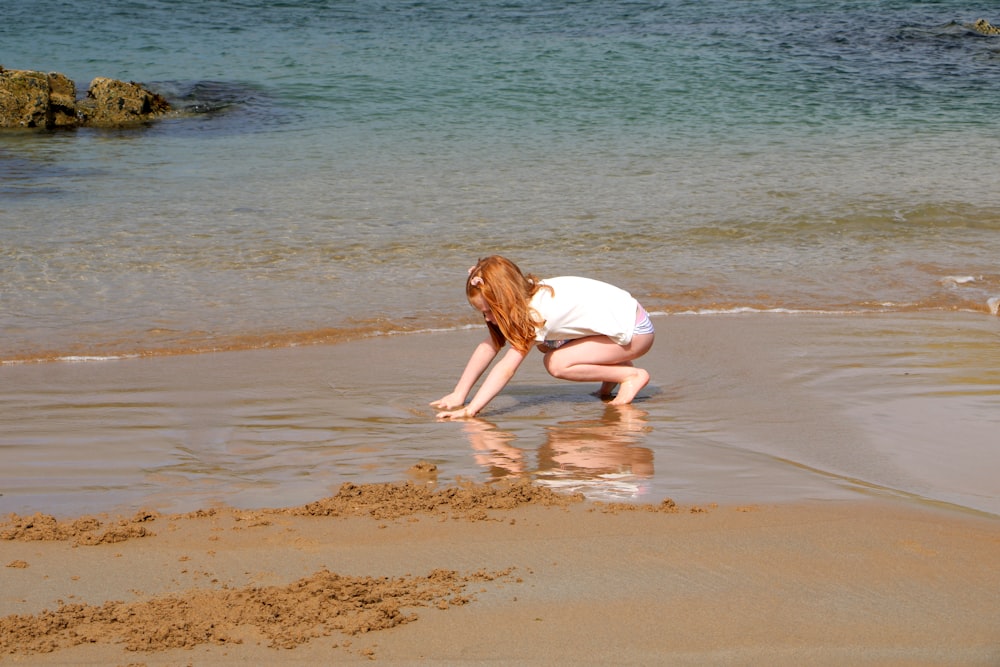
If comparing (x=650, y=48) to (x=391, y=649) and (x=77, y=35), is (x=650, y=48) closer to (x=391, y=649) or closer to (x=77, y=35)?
(x=77, y=35)

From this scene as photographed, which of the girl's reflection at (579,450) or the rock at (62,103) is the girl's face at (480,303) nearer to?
the girl's reflection at (579,450)

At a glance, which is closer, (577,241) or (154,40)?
(577,241)

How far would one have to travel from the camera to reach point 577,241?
9375 millimetres

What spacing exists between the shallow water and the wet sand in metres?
0.02

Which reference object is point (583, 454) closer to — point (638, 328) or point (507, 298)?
point (507, 298)

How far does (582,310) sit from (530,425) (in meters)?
0.68

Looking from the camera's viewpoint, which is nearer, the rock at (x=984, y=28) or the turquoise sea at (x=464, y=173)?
the turquoise sea at (x=464, y=173)

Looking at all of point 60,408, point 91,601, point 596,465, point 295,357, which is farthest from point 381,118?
point 91,601

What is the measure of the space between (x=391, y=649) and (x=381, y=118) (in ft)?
43.5

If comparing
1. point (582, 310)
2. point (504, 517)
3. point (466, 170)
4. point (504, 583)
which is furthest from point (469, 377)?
point (466, 170)

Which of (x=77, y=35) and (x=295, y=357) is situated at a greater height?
(x=77, y=35)

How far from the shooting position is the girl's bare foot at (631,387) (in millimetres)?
5352

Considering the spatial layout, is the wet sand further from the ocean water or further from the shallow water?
the ocean water

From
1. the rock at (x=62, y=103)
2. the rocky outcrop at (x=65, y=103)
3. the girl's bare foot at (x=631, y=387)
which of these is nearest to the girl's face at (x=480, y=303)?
the girl's bare foot at (x=631, y=387)
